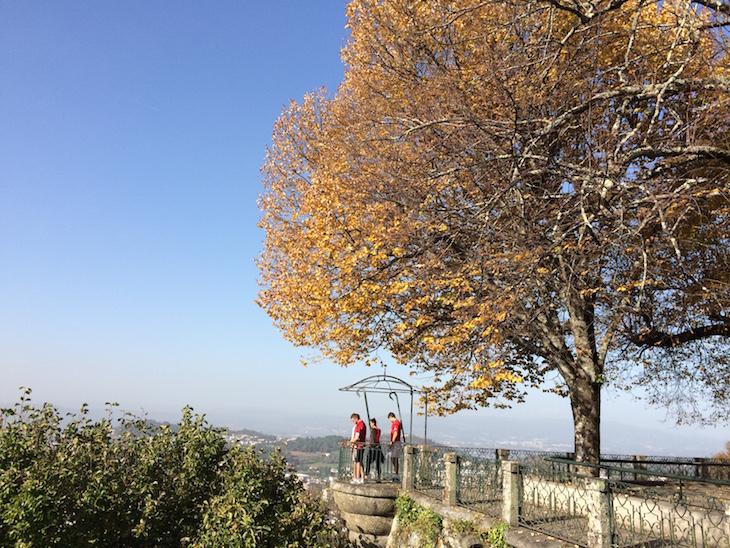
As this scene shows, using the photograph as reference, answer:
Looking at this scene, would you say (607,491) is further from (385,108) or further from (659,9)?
(659,9)

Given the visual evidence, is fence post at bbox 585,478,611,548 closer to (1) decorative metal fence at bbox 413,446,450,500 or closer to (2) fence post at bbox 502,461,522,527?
(2) fence post at bbox 502,461,522,527

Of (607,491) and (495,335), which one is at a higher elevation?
(495,335)

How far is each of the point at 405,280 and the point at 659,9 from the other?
977 cm

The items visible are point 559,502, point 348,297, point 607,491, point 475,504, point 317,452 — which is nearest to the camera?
point 607,491

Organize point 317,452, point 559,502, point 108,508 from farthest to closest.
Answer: point 317,452 < point 559,502 < point 108,508

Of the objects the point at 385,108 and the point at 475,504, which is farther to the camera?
the point at 385,108

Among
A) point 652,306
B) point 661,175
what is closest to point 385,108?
point 661,175

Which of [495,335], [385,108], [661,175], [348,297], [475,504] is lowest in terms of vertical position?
[475,504]

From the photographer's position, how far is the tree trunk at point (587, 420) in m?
13.4

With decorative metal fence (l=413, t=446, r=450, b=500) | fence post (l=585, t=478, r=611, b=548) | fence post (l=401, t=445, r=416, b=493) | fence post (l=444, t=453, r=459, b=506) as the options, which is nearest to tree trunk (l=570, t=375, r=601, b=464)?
decorative metal fence (l=413, t=446, r=450, b=500)

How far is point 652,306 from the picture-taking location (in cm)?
1471

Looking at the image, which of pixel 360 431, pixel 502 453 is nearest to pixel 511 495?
pixel 502 453

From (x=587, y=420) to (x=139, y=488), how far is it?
33.4 feet

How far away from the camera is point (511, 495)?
10.1 meters
